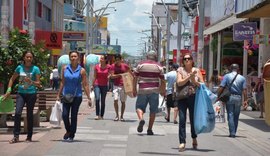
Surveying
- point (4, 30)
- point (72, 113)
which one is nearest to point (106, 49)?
point (4, 30)

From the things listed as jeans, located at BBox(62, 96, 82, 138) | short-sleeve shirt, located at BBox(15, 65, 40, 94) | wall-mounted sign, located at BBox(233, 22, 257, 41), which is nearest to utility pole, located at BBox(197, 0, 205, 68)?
wall-mounted sign, located at BBox(233, 22, 257, 41)

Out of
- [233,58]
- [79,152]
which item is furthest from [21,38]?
[233,58]

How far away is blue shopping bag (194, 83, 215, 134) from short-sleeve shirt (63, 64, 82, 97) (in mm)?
2359

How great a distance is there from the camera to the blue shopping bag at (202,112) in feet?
38.1

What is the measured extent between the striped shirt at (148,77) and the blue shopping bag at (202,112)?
2.48 meters

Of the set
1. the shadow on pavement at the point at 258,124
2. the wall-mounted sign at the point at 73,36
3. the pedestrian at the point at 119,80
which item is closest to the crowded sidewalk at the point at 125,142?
the shadow on pavement at the point at 258,124

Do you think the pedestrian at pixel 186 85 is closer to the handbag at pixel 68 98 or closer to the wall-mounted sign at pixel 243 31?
the handbag at pixel 68 98

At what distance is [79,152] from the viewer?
11.0 meters

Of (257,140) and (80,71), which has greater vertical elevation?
(80,71)

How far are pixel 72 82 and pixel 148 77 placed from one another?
88.4 inches

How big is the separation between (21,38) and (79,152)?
462cm

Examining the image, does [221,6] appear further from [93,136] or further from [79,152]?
[79,152]

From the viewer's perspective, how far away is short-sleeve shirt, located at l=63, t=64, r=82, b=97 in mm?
12461

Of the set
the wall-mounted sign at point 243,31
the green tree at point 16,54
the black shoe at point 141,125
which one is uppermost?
the wall-mounted sign at point 243,31
